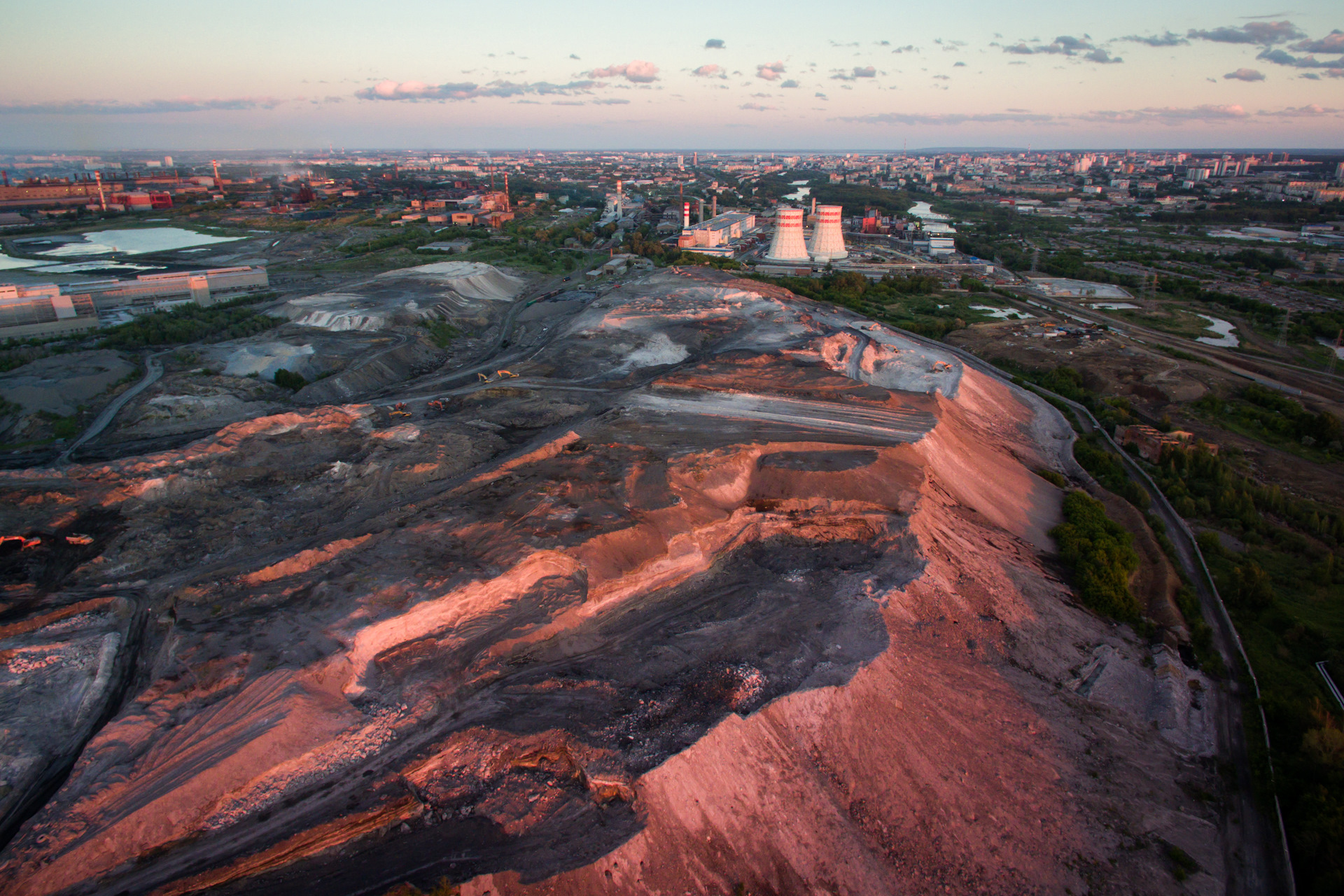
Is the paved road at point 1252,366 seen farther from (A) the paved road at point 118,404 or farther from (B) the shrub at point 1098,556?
(A) the paved road at point 118,404

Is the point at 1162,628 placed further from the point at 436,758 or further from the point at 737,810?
the point at 436,758

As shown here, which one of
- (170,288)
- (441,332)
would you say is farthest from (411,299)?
(170,288)

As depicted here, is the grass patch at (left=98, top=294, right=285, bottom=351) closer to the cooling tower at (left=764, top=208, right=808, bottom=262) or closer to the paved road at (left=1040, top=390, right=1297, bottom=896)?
the cooling tower at (left=764, top=208, right=808, bottom=262)

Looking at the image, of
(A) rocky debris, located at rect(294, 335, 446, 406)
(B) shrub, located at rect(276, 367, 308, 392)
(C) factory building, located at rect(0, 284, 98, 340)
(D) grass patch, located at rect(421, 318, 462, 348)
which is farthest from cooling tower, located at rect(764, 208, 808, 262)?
(C) factory building, located at rect(0, 284, 98, 340)

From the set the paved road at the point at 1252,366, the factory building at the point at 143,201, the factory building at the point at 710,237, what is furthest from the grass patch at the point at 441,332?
the factory building at the point at 143,201

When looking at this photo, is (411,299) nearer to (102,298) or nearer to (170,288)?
(170,288)
